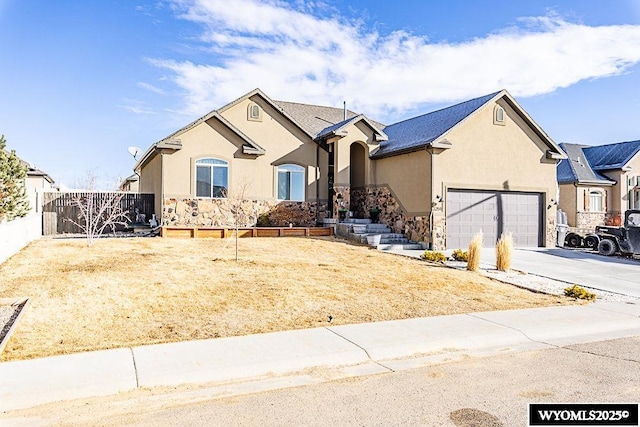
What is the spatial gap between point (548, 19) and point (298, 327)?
14019 mm

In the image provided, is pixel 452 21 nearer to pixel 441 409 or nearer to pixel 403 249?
pixel 403 249

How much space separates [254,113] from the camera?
65.3 ft

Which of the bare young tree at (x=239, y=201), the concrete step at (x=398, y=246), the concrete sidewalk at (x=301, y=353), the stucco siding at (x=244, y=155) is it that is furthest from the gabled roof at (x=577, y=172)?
the concrete sidewalk at (x=301, y=353)

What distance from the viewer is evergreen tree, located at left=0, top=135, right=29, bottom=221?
35.2 ft

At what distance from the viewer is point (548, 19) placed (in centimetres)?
1497

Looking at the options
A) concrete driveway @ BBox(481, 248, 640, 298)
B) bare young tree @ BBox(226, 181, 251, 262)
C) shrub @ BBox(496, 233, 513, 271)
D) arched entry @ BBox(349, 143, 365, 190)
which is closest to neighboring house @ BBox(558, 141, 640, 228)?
concrete driveway @ BBox(481, 248, 640, 298)

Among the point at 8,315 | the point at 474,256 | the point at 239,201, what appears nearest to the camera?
the point at 8,315

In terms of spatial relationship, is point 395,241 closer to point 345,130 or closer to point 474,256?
point 474,256

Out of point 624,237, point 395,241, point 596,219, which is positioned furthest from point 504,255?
point 596,219

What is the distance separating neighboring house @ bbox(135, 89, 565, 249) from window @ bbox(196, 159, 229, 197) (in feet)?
0.14

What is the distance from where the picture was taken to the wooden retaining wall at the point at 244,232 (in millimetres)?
17328

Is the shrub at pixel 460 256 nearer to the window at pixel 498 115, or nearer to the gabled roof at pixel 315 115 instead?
the window at pixel 498 115

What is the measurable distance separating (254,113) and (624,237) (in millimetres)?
16108

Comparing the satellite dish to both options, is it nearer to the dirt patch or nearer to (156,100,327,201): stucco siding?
(156,100,327,201): stucco siding
